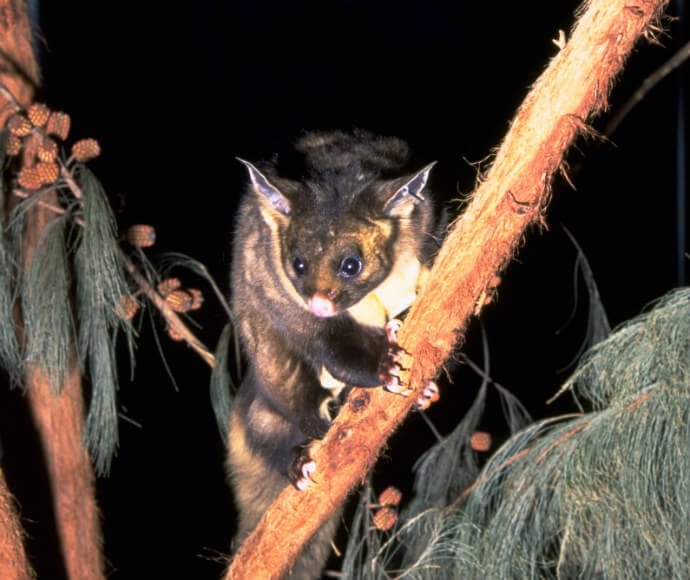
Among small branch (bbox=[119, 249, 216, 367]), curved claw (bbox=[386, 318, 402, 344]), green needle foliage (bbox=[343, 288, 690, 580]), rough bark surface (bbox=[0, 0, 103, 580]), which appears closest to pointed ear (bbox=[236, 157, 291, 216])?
curved claw (bbox=[386, 318, 402, 344])

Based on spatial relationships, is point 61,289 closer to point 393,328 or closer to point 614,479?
point 393,328

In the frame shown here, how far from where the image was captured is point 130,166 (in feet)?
13.2

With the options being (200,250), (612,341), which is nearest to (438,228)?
(612,341)

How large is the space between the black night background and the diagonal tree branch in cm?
113

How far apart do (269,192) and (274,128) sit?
144cm

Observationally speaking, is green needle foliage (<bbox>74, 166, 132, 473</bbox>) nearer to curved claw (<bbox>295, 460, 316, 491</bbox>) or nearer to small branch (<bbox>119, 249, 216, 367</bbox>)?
small branch (<bbox>119, 249, 216, 367</bbox>)

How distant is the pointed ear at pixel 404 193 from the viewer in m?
2.49

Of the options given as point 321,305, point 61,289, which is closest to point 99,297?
point 61,289

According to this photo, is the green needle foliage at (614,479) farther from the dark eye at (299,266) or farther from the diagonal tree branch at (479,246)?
the dark eye at (299,266)

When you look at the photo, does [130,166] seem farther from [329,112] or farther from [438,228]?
[438,228]

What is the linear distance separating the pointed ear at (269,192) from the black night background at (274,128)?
4.03 feet

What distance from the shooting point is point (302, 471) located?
9.36ft

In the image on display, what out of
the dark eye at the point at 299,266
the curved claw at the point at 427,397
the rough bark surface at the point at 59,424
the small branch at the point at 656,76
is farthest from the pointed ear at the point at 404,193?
the rough bark surface at the point at 59,424

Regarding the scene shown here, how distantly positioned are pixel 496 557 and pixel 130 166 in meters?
2.56
